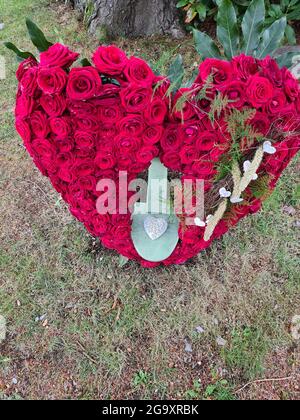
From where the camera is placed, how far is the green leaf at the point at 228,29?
5.65 feet

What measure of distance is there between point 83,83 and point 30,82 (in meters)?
0.19

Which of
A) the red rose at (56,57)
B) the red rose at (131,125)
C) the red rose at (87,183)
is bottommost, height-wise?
Result: the red rose at (87,183)

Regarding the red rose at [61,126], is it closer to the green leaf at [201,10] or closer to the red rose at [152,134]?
the red rose at [152,134]

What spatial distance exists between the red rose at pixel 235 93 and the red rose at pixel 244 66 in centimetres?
4

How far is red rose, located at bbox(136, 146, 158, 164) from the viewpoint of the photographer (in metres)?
1.58

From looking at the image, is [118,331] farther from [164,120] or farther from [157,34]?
[157,34]

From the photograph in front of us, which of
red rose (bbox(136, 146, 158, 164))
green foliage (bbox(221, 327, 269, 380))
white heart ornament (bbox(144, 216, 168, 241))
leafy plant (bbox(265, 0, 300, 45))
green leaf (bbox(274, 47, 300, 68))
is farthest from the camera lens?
leafy plant (bbox(265, 0, 300, 45))

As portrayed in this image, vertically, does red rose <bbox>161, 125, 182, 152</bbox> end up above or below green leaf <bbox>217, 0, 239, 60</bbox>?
below

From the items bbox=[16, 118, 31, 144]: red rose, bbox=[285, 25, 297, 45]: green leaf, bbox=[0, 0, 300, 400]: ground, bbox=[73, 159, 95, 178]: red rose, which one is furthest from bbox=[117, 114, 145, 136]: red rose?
bbox=[285, 25, 297, 45]: green leaf

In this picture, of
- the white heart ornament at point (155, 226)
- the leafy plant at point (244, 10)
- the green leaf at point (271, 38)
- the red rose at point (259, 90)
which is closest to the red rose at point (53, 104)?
the red rose at point (259, 90)

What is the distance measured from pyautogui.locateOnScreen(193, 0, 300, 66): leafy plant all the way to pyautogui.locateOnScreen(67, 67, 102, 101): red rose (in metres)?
0.62

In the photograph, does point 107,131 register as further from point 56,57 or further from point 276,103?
point 276,103

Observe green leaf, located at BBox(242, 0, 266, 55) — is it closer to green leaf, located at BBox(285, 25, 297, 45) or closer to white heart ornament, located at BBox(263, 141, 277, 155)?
white heart ornament, located at BBox(263, 141, 277, 155)

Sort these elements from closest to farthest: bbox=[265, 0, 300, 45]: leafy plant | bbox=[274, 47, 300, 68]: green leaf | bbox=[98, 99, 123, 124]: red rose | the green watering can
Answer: bbox=[98, 99, 123, 124]: red rose < bbox=[274, 47, 300, 68]: green leaf < the green watering can < bbox=[265, 0, 300, 45]: leafy plant
